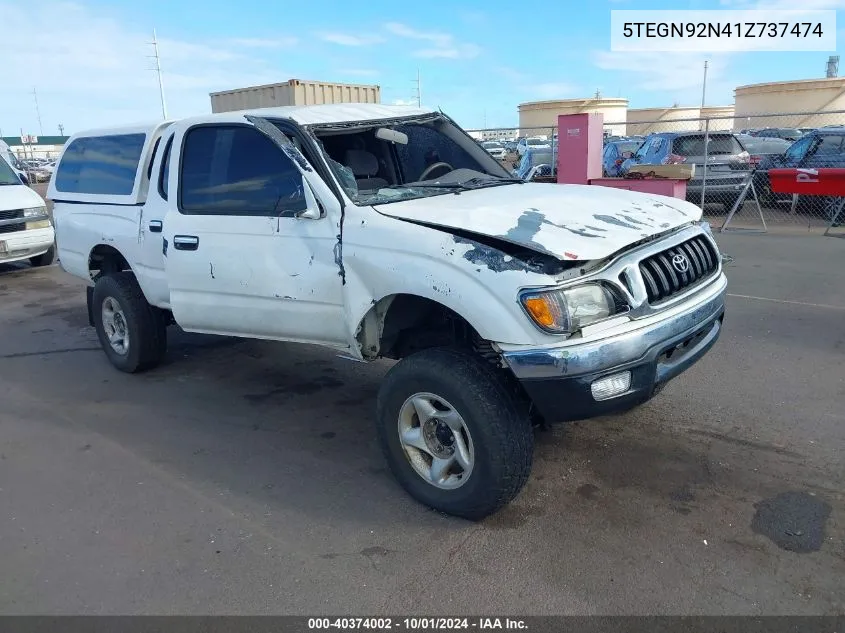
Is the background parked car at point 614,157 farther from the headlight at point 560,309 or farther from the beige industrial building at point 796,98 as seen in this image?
the beige industrial building at point 796,98

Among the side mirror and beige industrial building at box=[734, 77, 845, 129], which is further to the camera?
beige industrial building at box=[734, 77, 845, 129]

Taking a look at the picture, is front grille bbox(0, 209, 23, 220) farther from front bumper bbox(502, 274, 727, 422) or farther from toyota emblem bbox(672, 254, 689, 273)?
toyota emblem bbox(672, 254, 689, 273)

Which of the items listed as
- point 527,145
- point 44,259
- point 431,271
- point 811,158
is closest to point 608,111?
point 527,145

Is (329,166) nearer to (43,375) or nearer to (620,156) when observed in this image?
(43,375)

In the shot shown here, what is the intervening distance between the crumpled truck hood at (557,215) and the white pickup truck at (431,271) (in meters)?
0.01

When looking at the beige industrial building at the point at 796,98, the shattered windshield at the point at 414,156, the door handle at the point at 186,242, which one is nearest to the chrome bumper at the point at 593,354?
the shattered windshield at the point at 414,156

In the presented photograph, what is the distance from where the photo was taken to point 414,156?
185 inches

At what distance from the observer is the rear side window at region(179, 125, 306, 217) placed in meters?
3.93

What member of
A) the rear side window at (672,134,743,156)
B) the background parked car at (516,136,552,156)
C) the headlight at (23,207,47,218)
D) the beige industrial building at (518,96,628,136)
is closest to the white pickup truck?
the headlight at (23,207,47,218)

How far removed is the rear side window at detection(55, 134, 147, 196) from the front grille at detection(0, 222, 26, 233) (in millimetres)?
4272

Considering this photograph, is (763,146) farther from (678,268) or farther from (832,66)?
(832,66)

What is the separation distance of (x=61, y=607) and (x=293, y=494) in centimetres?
119

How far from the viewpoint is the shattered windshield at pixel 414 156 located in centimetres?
429

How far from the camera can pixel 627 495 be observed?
139 inches
